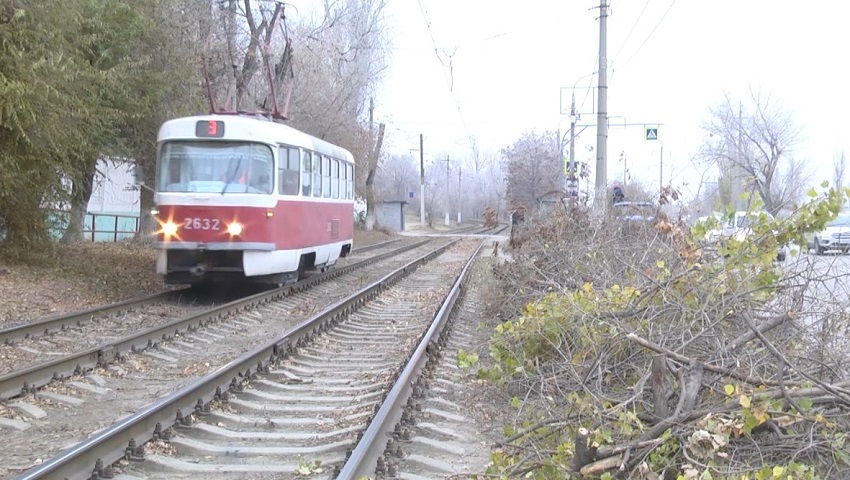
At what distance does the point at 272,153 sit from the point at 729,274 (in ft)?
29.0

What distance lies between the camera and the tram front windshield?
41.9ft

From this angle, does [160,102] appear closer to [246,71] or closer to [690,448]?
[246,71]

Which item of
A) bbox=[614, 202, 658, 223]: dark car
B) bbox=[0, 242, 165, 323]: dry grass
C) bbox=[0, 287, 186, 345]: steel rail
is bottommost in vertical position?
bbox=[0, 287, 186, 345]: steel rail

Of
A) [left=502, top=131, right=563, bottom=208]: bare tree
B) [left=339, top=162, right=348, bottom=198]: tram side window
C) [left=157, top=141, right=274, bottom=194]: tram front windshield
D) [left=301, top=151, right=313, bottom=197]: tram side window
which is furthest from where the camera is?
[left=502, top=131, right=563, bottom=208]: bare tree

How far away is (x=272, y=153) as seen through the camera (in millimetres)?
13000

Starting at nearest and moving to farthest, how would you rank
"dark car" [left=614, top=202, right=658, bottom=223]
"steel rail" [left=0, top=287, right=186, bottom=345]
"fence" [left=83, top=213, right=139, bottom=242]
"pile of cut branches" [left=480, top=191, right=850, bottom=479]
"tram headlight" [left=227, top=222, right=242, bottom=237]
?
"pile of cut branches" [left=480, top=191, right=850, bottom=479], "steel rail" [left=0, top=287, right=186, bottom=345], "dark car" [left=614, top=202, right=658, bottom=223], "tram headlight" [left=227, top=222, right=242, bottom=237], "fence" [left=83, top=213, right=139, bottom=242]

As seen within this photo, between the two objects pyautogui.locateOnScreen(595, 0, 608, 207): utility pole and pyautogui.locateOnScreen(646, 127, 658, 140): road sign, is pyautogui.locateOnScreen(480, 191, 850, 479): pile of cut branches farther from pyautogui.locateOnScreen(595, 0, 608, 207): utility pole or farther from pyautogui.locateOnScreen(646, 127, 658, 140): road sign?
pyautogui.locateOnScreen(646, 127, 658, 140): road sign

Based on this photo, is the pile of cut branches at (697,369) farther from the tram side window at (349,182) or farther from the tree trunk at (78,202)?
the tree trunk at (78,202)

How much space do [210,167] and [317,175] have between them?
10.1ft

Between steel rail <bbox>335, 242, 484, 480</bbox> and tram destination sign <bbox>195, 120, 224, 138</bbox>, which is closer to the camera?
steel rail <bbox>335, 242, 484, 480</bbox>

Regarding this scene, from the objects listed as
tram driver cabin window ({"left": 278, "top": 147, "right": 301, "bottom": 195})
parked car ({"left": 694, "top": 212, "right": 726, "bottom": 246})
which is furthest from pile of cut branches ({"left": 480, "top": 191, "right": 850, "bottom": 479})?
tram driver cabin window ({"left": 278, "top": 147, "right": 301, "bottom": 195})

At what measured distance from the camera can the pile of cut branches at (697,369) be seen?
159 inches

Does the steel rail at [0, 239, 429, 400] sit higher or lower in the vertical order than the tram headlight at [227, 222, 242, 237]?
lower

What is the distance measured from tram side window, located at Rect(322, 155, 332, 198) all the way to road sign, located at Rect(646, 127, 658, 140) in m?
11.1
